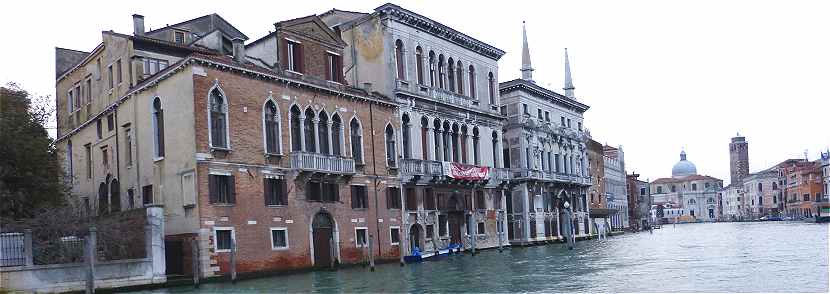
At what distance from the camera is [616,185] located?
271ft

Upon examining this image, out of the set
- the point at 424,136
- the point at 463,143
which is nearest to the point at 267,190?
the point at 424,136

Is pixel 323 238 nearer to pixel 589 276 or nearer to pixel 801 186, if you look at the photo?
pixel 589 276

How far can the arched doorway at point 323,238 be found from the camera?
3120 centimetres

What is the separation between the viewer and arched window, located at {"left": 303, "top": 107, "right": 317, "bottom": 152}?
31375mm

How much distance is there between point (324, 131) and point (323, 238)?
407 cm

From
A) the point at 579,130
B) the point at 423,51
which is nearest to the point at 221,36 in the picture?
the point at 423,51

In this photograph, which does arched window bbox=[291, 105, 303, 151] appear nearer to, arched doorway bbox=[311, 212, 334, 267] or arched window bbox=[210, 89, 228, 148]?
arched doorway bbox=[311, 212, 334, 267]

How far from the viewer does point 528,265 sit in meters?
31.8

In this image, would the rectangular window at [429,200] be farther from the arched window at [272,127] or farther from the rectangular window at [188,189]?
the rectangular window at [188,189]

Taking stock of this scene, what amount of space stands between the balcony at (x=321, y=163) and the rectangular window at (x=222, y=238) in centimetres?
383

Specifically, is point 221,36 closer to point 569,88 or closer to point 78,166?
point 78,166

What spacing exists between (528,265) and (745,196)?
135m

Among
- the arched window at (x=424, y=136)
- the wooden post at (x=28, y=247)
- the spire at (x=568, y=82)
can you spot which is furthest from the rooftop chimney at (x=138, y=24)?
the spire at (x=568, y=82)

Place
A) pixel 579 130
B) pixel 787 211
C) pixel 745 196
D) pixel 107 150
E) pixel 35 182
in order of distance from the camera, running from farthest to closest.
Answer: pixel 745 196 → pixel 787 211 → pixel 579 130 → pixel 107 150 → pixel 35 182
